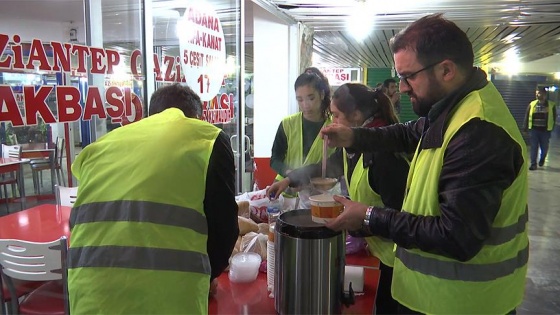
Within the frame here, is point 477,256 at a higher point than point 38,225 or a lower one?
higher

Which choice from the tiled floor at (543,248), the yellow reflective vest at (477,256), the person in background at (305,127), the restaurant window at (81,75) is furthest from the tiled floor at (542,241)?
the restaurant window at (81,75)

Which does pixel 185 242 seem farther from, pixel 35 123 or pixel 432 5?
pixel 432 5

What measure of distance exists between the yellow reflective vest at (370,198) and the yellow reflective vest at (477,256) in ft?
1.37

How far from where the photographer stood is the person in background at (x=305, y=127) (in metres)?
2.80

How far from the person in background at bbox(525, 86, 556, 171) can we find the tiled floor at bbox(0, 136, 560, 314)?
792 mm

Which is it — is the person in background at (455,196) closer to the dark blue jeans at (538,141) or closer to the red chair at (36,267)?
the red chair at (36,267)

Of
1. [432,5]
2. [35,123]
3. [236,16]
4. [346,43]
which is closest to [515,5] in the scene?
[432,5]

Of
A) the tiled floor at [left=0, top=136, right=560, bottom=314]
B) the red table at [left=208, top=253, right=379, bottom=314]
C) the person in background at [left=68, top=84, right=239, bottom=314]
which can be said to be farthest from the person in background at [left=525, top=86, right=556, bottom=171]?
the person in background at [left=68, top=84, right=239, bottom=314]

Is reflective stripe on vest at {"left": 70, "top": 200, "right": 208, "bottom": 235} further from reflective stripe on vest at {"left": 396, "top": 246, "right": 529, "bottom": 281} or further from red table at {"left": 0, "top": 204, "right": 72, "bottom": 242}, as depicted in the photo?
red table at {"left": 0, "top": 204, "right": 72, "bottom": 242}

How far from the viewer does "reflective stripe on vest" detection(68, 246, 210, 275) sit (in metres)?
1.18

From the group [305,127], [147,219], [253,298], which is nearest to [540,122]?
[305,127]

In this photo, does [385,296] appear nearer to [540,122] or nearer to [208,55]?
[208,55]

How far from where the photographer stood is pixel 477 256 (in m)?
1.20

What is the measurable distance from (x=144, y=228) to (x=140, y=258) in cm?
→ 9
